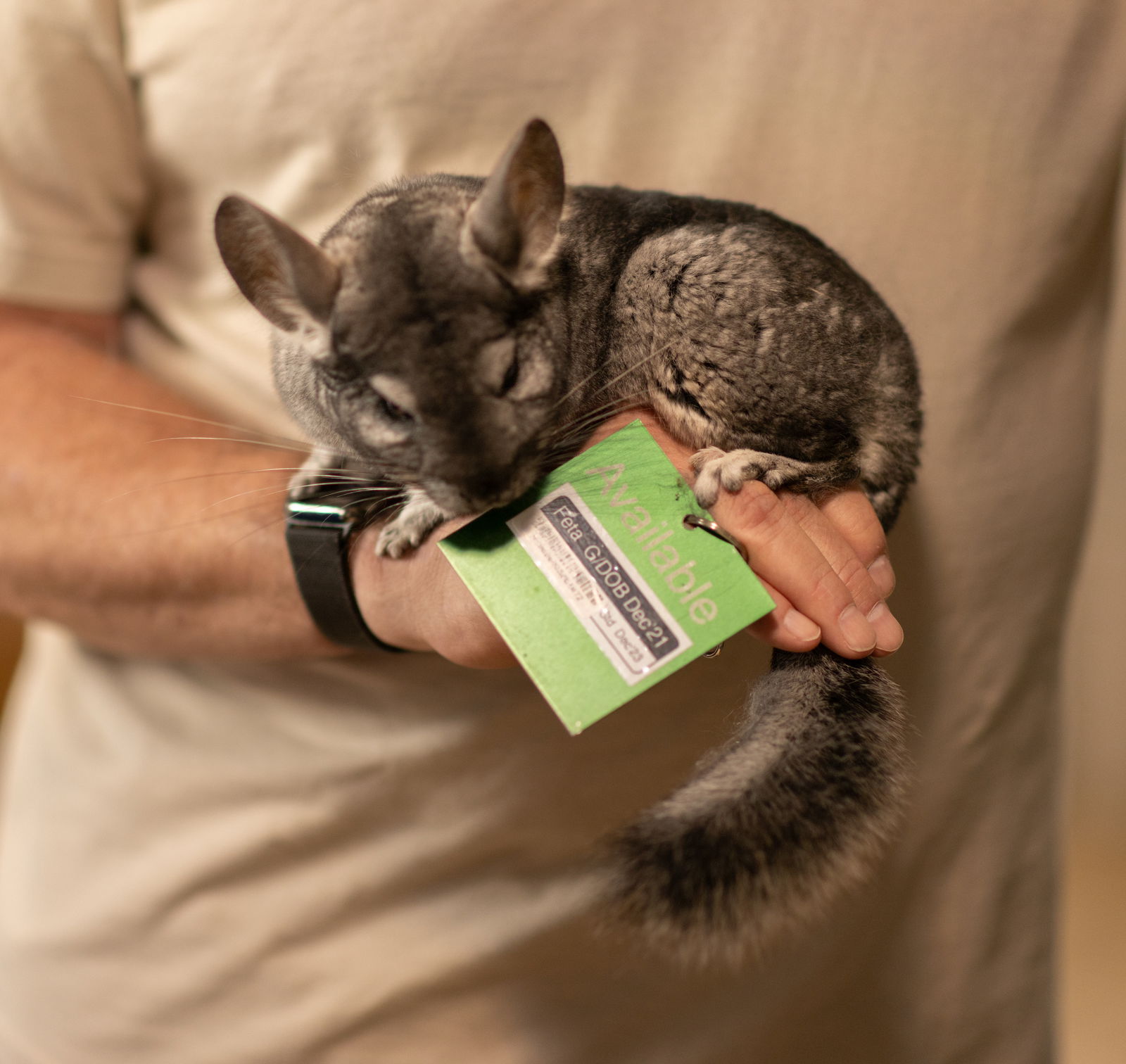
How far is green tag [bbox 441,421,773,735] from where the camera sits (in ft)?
2.29

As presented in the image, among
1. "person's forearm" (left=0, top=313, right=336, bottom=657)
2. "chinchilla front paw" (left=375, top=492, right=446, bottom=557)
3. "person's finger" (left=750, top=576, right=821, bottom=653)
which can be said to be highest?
"person's finger" (left=750, top=576, right=821, bottom=653)

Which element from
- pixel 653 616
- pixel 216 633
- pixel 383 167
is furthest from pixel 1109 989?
pixel 383 167

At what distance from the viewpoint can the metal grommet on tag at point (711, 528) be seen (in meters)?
0.76

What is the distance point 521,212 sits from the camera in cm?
84

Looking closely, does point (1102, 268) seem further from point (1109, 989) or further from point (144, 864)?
point (144, 864)

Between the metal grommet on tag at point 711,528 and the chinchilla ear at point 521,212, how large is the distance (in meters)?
0.31

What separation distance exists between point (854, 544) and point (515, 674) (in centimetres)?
57

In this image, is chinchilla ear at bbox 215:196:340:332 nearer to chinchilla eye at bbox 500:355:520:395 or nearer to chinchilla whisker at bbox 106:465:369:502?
chinchilla eye at bbox 500:355:520:395

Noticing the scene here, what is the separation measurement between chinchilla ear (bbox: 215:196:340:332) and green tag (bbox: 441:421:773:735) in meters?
0.28

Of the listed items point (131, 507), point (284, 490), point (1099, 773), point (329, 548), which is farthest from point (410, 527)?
point (1099, 773)

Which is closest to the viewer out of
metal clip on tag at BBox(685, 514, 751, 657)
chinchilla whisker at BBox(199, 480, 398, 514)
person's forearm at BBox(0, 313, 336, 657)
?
metal clip on tag at BBox(685, 514, 751, 657)

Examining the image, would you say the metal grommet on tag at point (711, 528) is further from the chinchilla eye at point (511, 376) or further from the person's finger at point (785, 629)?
the chinchilla eye at point (511, 376)

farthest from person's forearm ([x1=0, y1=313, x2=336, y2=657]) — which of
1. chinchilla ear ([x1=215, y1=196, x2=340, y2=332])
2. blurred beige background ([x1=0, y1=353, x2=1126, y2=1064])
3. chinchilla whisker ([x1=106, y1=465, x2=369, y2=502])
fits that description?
blurred beige background ([x1=0, y1=353, x2=1126, y2=1064])

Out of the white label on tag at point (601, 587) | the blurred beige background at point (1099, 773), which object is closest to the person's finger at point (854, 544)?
the white label on tag at point (601, 587)
